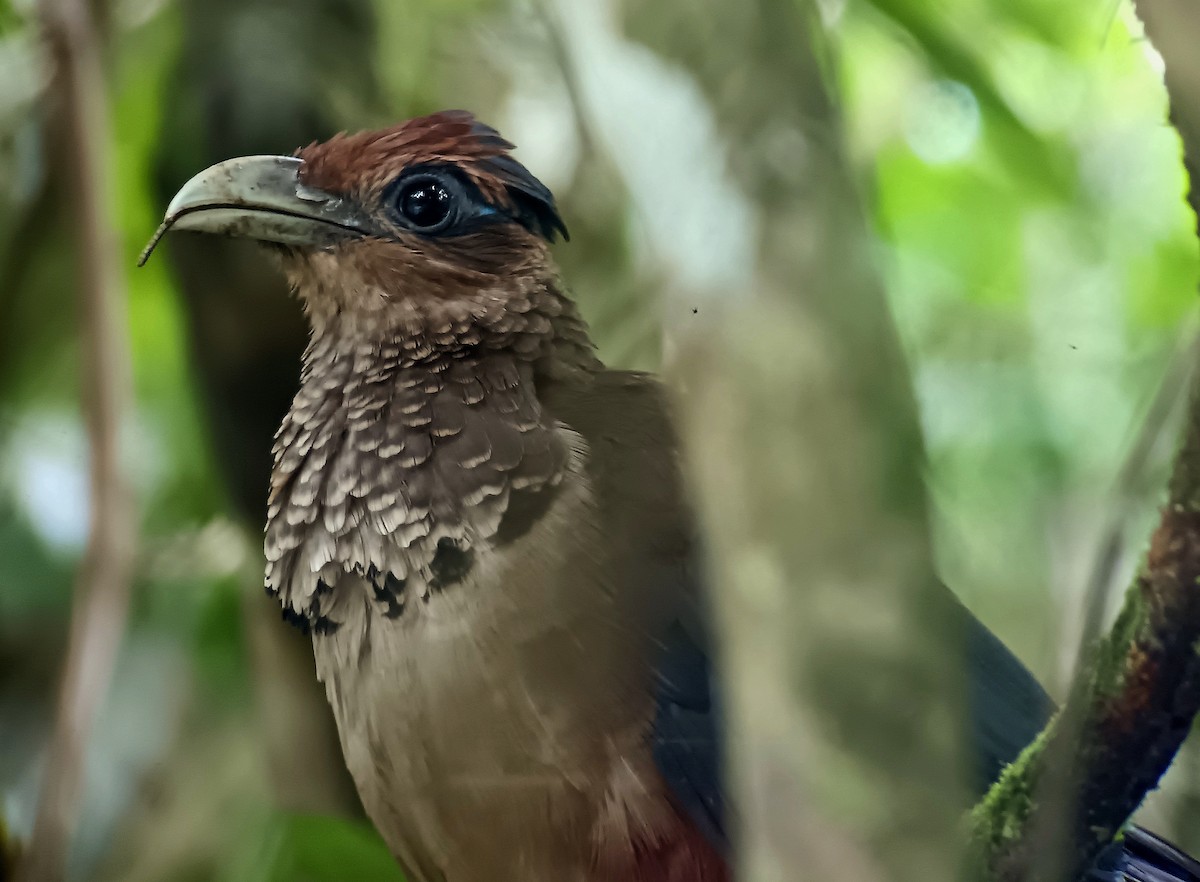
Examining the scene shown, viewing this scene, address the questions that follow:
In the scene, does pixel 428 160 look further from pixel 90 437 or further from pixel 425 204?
pixel 90 437

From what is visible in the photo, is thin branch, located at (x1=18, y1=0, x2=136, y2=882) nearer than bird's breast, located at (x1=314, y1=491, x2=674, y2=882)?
No

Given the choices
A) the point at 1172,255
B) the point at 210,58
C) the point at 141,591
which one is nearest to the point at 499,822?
the point at 141,591

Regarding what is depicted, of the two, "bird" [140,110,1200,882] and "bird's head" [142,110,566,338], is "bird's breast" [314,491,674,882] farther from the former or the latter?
"bird's head" [142,110,566,338]

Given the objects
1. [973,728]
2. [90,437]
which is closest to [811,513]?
[973,728]

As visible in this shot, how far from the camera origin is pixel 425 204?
3.96 ft

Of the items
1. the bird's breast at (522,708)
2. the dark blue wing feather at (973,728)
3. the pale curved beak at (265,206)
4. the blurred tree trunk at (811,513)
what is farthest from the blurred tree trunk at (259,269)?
the blurred tree trunk at (811,513)

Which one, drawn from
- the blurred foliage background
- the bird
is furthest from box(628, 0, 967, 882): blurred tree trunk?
the bird

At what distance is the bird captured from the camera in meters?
1.03

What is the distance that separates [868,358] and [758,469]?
117 millimetres

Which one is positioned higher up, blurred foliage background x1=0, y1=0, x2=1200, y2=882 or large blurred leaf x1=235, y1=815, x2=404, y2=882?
blurred foliage background x1=0, y1=0, x2=1200, y2=882

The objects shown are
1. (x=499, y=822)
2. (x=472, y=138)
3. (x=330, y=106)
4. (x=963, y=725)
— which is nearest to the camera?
(x=963, y=725)

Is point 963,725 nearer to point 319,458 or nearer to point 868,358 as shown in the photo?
point 868,358

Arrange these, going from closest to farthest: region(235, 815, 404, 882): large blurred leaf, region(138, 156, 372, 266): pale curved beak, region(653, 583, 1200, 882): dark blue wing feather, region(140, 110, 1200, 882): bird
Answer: region(653, 583, 1200, 882): dark blue wing feather < region(140, 110, 1200, 882): bird < region(138, 156, 372, 266): pale curved beak < region(235, 815, 404, 882): large blurred leaf

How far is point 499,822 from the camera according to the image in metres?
1.06
